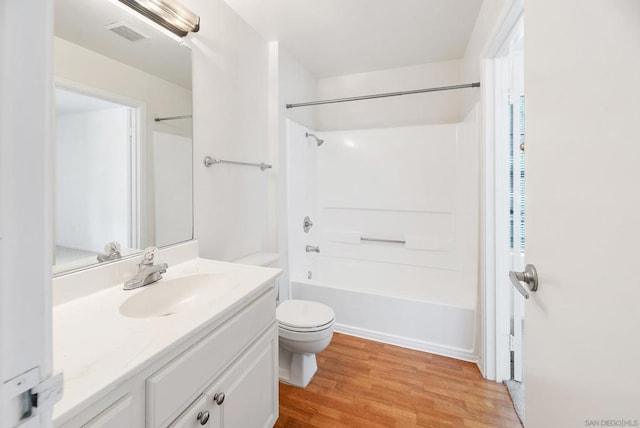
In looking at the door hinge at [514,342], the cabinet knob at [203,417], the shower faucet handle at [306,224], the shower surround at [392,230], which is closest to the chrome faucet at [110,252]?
the cabinet knob at [203,417]

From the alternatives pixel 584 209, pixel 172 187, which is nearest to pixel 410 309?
pixel 584 209

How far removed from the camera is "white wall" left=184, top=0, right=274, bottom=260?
1.55 m

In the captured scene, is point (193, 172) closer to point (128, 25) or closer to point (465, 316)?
point (128, 25)

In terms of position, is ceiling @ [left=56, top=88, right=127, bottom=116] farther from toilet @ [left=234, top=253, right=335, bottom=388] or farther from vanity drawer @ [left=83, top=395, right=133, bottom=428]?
toilet @ [left=234, top=253, right=335, bottom=388]

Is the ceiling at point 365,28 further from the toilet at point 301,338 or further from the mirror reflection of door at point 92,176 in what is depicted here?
the toilet at point 301,338

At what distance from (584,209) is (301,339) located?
1.41m

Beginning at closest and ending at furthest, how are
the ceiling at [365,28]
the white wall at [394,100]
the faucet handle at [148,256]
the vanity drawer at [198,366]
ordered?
the vanity drawer at [198,366] → the faucet handle at [148,256] → the ceiling at [365,28] → the white wall at [394,100]

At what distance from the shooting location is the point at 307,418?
140 cm

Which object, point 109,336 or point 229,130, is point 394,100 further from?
point 109,336

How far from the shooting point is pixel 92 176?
3.35ft

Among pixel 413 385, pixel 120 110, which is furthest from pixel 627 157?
pixel 413 385

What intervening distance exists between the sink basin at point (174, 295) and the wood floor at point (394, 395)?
80 cm

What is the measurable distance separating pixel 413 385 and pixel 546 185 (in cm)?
147

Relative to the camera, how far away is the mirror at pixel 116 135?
0.96 m
